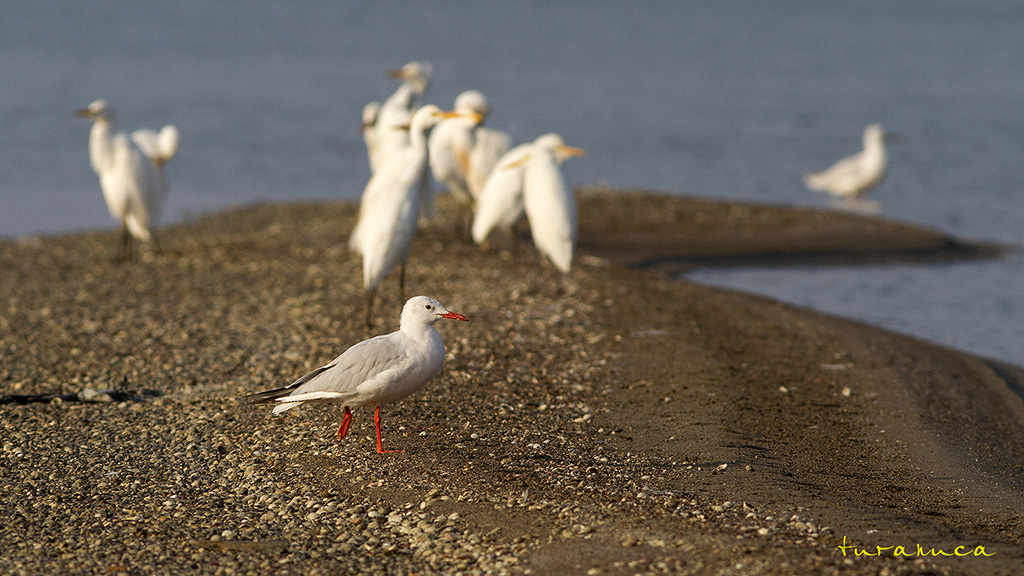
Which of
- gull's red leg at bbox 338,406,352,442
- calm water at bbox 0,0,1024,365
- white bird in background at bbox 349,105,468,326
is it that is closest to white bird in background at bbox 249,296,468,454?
gull's red leg at bbox 338,406,352,442

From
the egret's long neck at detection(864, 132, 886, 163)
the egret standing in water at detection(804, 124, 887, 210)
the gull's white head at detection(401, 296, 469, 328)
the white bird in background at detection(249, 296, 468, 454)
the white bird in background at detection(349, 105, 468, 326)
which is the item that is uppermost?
the egret's long neck at detection(864, 132, 886, 163)

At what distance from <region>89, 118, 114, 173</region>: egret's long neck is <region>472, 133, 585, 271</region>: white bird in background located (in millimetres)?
4523

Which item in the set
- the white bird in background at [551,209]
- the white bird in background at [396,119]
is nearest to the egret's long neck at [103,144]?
the white bird in background at [396,119]

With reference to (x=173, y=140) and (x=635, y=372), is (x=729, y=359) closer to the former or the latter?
(x=635, y=372)

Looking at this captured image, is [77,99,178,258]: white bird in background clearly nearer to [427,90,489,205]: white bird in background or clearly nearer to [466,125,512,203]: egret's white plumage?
Answer: [427,90,489,205]: white bird in background

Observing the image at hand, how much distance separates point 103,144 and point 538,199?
5476mm

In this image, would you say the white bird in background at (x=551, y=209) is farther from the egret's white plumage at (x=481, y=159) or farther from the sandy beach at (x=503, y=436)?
the egret's white plumage at (x=481, y=159)

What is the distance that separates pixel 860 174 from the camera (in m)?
17.7

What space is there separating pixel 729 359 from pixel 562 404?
175 cm

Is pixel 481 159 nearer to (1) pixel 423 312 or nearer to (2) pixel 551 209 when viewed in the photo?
(2) pixel 551 209

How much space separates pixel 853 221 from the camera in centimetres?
1409

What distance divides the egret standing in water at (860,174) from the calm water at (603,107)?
1.23 feet

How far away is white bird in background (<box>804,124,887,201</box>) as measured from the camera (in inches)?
693
